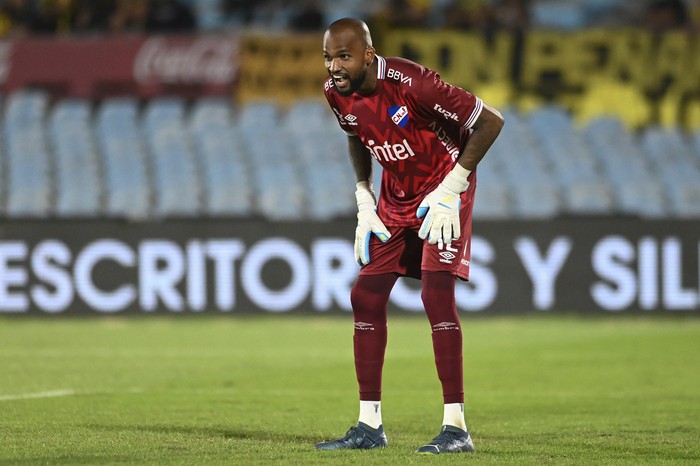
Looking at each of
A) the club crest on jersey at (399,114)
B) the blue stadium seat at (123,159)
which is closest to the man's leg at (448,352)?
the club crest on jersey at (399,114)

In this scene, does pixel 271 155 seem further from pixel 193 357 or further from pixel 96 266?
pixel 193 357

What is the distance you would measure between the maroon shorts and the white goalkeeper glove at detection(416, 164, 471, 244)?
80 mm

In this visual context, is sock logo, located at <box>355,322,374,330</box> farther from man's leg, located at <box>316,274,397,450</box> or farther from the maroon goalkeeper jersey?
the maroon goalkeeper jersey

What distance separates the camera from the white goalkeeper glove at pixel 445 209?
18.6 ft

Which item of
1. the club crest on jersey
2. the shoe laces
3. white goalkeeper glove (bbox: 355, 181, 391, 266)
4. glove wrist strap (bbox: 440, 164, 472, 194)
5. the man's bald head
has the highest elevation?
the man's bald head

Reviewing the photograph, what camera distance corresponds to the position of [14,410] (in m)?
6.97

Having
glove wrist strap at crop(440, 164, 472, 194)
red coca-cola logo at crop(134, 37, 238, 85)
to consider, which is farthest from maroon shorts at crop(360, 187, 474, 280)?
red coca-cola logo at crop(134, 37, 238, 85)

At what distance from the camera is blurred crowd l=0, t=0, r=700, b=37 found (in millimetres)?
16312

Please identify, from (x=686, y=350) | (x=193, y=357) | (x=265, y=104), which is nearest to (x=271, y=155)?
(x=265, y=104)

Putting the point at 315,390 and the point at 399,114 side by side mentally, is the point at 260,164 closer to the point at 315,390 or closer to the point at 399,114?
the point at 315,390

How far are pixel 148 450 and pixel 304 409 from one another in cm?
201

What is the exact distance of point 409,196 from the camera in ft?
19.6

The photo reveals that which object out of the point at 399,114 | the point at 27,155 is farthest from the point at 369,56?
the point at 27,155

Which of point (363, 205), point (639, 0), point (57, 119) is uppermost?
point (639, 0)
